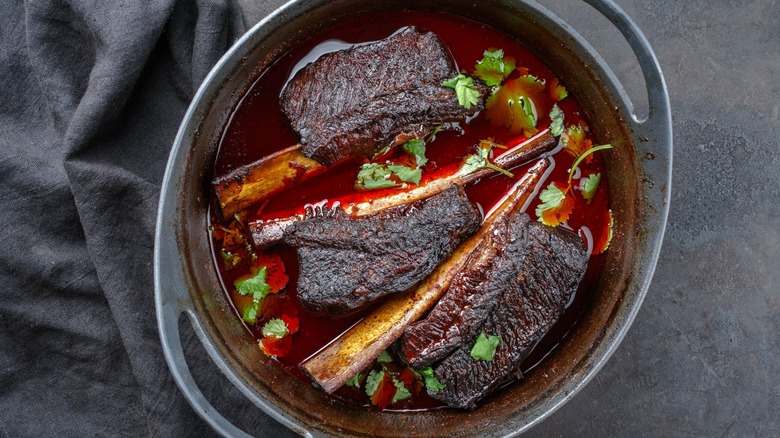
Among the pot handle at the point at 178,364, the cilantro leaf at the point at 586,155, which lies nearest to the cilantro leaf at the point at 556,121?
the cilantro leaf at the point at 586,155

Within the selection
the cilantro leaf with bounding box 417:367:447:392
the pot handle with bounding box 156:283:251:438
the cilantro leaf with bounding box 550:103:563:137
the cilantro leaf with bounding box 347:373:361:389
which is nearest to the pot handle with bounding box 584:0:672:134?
the cilantro leaf with bounding box 550:103:563:137

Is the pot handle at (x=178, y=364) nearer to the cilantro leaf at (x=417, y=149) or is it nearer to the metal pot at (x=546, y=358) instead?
the metal pot at (x=546, y=358)

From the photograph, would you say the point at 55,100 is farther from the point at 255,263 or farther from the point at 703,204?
the point at 703,204

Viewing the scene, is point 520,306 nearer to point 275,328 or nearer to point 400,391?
point 400,391

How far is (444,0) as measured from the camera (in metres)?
3.06

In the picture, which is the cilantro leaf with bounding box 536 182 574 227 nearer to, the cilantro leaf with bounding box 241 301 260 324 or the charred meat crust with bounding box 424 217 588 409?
the charred meat crust with bounding box 424 217 588 409

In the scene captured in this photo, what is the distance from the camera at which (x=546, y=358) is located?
3.21m

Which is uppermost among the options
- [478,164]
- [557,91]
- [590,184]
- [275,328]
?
[557,91]

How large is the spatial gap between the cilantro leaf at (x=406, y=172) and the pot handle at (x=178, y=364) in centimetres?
108

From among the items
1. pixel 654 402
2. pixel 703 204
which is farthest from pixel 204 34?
pixel 654 402

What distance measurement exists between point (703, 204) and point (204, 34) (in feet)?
8.12

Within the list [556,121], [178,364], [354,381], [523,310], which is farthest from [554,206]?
[178,364]

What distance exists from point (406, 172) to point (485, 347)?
0.86m

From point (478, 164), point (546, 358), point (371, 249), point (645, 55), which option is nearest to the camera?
point (645, 55)
